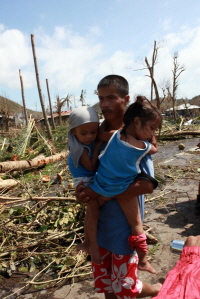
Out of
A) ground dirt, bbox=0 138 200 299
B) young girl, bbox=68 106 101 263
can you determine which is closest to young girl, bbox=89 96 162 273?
young girl, bbox=68 106 101 263

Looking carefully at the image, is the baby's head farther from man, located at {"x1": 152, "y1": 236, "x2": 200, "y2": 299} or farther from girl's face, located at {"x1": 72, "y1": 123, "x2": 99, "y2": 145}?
man, located at {"x1": 152, "y1": 236, "x2": 200, "y2": 299}

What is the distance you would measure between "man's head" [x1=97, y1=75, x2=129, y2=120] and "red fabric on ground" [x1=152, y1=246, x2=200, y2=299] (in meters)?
0.90

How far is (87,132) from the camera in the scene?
157cm

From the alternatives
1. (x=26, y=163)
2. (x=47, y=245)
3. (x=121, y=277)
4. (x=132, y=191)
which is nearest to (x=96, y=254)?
(x=121, y=277)

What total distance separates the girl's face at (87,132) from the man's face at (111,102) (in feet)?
0.35

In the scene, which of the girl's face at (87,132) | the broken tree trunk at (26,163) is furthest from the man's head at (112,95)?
the broken tree trunk at (26,163)

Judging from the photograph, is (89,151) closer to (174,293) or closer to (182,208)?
(174,293)

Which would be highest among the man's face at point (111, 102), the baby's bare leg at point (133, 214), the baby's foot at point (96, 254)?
the man's face at point (111, 102)

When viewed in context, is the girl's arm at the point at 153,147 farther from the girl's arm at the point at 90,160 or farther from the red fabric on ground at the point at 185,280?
the red fabric on ground at the point at 185,280

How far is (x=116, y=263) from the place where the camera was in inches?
62.1

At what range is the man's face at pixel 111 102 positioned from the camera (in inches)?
62.6

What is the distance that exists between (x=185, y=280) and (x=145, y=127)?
814 millimetres

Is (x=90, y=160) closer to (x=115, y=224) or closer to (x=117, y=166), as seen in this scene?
(x=117, y=166)

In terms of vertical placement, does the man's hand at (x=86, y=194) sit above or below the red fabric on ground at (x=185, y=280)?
above
